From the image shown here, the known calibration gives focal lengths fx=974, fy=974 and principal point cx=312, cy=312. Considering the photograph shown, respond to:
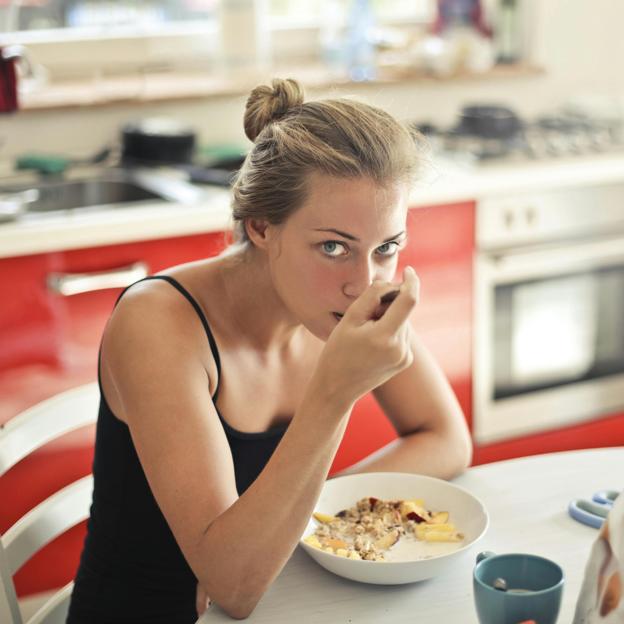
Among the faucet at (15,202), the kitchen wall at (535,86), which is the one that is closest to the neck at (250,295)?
the faucet at (15,202)

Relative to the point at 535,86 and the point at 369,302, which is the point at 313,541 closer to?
the point at 369,302

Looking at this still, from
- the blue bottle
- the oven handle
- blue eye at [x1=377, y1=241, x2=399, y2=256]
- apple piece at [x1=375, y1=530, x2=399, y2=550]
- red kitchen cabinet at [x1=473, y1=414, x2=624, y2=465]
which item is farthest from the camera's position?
the blue bottle

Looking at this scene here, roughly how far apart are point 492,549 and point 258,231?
0.48m

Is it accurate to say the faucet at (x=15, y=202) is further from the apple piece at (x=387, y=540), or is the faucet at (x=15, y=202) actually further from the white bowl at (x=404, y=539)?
the apple piece at (x=387, y=540)

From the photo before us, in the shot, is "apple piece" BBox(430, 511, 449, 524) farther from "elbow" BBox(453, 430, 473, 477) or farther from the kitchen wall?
the kitchen wall

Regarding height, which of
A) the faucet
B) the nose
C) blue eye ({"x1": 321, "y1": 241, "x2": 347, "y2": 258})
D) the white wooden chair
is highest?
blue eye ({"x1": 321, "y1": 241, "x2": 347, "y2": 258})

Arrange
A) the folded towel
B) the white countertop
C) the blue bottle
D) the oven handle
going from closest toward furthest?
the folded towel → the white countertop → the oven handle → the blue bottle

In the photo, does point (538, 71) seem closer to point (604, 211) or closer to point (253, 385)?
point (604, 211)

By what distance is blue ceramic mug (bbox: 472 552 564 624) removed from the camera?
820 mm

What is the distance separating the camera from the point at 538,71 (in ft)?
9.52

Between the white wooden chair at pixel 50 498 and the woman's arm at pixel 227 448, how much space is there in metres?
0.15

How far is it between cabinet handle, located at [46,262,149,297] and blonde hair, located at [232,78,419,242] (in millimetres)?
759

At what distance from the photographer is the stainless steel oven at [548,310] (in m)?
2.36

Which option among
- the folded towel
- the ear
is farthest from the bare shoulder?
the folded towel
